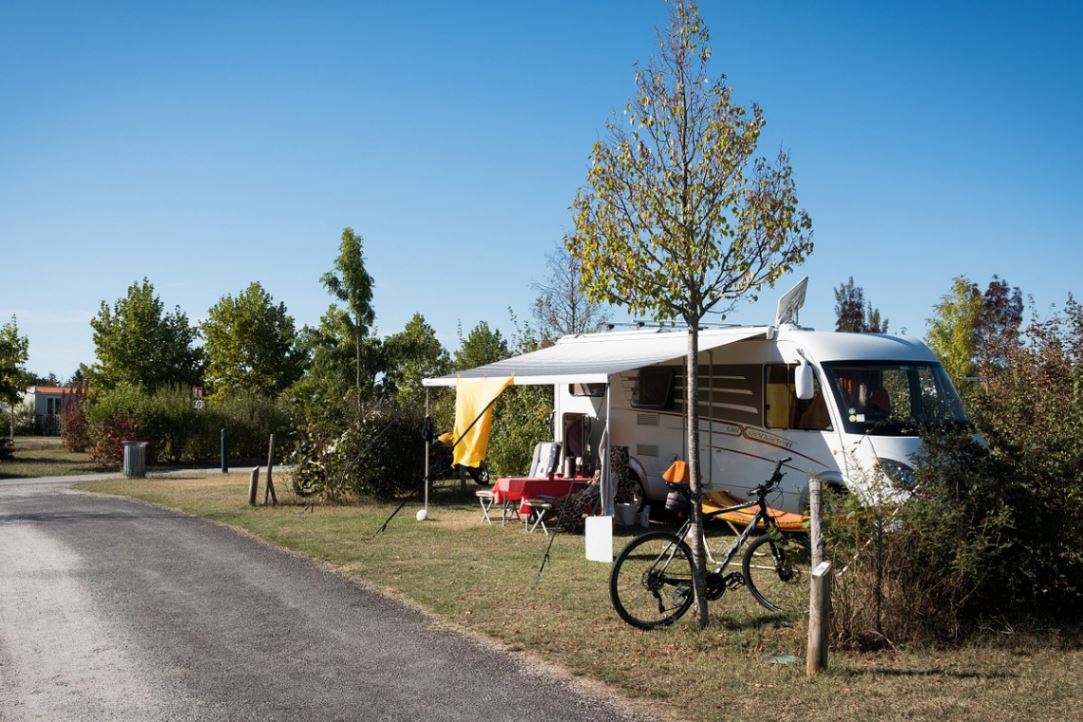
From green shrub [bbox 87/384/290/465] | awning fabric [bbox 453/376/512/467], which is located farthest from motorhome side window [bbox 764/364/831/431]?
green shrub [bbox 87/384/290/465]

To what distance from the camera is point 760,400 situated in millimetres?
11344

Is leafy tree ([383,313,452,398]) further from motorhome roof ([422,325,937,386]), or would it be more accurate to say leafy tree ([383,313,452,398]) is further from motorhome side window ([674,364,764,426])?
motorhome side window ([674,364,764,426])

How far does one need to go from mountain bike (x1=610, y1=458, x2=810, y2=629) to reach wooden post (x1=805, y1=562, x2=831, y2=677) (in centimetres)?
120

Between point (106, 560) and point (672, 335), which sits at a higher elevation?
point (672, 335)

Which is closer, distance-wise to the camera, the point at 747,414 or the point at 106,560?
the point at 106,560

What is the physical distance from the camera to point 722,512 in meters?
8.07

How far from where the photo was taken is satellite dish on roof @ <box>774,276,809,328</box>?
1153 cm

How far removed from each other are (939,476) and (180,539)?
867 cm

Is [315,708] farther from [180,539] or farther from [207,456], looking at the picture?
[207,456]

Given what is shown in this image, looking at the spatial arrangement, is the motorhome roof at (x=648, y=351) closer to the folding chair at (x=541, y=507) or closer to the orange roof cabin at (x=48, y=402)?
the folding chair at (x=541, y=507)

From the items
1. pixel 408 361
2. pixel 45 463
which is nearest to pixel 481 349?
pixel 408 361

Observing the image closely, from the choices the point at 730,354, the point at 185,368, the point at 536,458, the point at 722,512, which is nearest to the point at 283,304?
the point at 185,368

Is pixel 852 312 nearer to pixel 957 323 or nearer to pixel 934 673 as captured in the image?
pixel 957 323

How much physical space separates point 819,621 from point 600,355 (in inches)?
313
